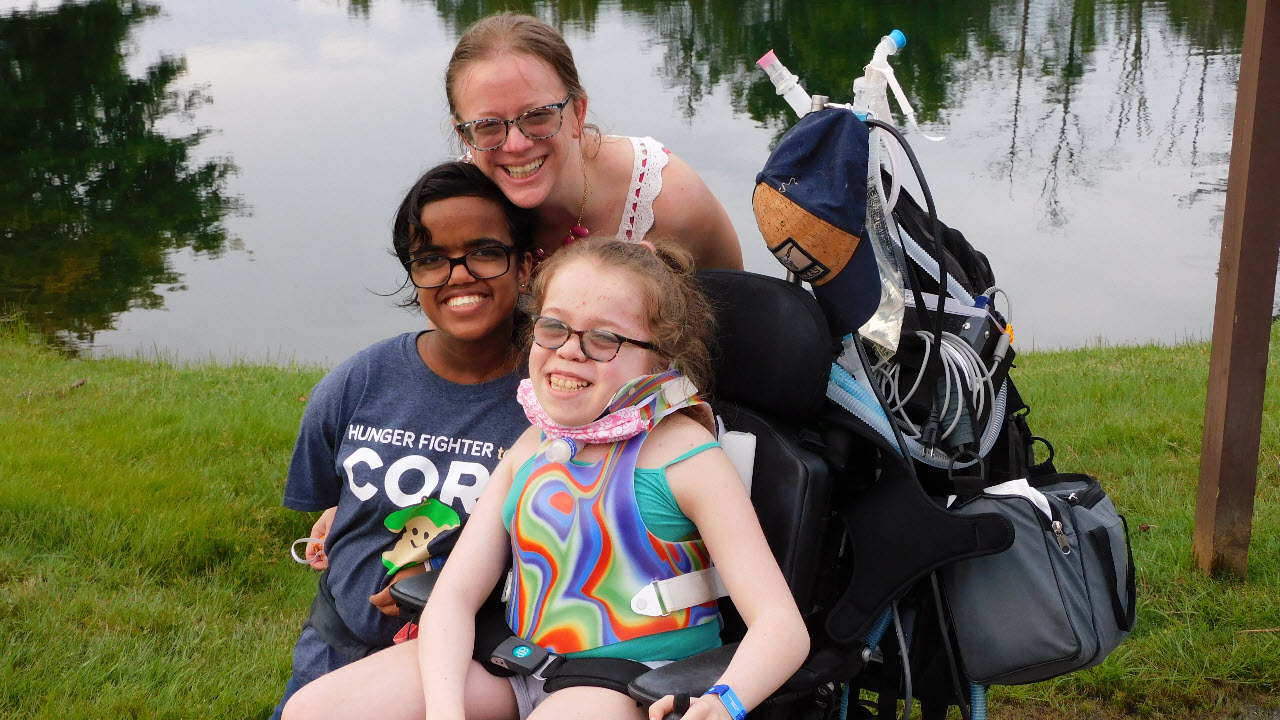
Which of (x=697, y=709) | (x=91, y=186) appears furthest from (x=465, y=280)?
(x=91, y=186)

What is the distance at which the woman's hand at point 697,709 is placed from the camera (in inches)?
65.5

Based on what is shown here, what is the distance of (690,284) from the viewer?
212 cm

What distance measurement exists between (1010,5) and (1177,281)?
39.2 feet

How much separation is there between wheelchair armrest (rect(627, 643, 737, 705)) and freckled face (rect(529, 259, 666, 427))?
0.45m

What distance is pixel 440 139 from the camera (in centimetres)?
1095

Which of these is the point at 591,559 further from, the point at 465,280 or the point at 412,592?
the point at 465,280

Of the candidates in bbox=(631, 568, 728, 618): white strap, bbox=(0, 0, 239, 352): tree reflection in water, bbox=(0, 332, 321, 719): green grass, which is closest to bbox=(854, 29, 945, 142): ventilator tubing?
bbox=(631, 568, 728, 618): white strap

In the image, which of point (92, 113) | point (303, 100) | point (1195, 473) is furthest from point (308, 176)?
point (1195, 473)

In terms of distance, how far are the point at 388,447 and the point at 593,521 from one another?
589 millimetres

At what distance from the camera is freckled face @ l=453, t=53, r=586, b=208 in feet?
7.77

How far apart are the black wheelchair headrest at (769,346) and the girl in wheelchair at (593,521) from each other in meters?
0.11

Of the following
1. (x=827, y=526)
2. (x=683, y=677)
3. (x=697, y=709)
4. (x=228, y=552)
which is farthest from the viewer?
(x=228, y=552)

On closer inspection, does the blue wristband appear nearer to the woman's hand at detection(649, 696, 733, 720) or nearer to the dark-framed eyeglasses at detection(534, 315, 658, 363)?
the woman's hand at detection(649, 696, 733, 720)

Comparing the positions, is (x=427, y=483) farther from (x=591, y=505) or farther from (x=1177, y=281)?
(x=1177, y=281)
